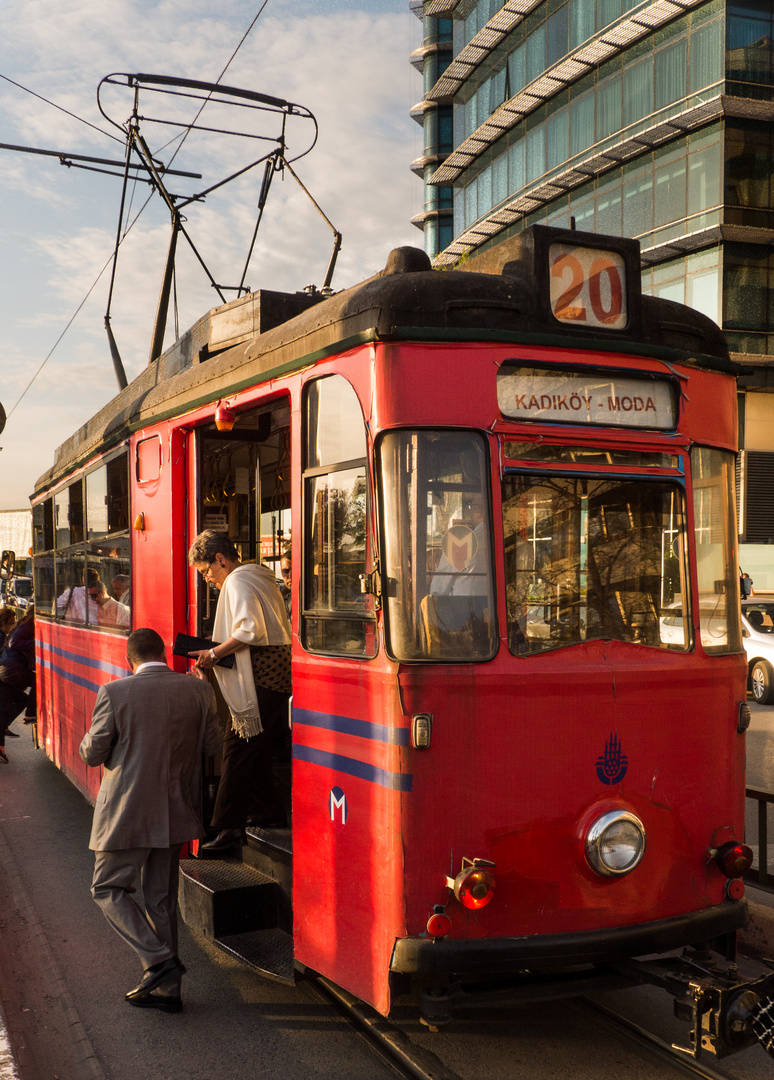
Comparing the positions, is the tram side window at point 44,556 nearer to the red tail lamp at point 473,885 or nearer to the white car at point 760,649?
the red tail lamp at point 473,885

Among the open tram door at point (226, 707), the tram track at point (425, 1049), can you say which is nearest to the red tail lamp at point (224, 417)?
the open tram door at point (226, 707)

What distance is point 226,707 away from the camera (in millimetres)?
5898

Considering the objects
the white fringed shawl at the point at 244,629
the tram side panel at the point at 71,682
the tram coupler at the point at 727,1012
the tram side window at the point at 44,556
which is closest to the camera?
the tram coupler at the point at 727,1012

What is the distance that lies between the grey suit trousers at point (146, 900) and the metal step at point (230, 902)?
0.15 metres

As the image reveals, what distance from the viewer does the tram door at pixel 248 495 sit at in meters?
5.66

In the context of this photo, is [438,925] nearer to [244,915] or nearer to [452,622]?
[452,622]

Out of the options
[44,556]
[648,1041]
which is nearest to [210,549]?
[648,1041]

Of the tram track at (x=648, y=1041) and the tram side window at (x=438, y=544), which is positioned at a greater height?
the tram side window at (x=438, y=544)

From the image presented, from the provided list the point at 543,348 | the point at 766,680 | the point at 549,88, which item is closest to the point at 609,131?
the point at 549,88

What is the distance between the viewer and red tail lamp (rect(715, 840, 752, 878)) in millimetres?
3947

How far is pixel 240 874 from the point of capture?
4809mm

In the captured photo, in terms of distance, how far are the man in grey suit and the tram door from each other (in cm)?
94

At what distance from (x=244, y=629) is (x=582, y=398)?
6.56 ft

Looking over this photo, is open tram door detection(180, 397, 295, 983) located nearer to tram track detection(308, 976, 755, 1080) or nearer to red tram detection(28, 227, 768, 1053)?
red tram detection(28, 227, 768, 1053)
